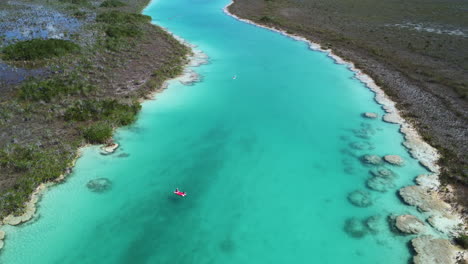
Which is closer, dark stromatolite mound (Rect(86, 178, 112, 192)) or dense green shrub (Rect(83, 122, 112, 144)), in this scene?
dark stromatolite mound (Rect(86, 178, 112, 192))

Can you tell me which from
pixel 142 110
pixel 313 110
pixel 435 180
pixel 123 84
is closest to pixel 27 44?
pixel 123 84

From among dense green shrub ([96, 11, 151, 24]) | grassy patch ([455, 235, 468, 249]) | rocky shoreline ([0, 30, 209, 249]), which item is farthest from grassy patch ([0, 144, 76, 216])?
dense green shrub ([96, 11, 151, 24])

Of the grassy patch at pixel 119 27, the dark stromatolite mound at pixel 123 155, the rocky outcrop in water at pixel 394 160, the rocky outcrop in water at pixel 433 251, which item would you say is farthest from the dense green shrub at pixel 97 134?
the grassy patch at pixel 119 27

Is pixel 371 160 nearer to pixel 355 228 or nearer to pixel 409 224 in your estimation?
pixel 409 224

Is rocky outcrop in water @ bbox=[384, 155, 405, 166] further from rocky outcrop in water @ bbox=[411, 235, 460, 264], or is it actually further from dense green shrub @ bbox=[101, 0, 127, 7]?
dense green shrub @ bbox=[101, 0, 127, 7]

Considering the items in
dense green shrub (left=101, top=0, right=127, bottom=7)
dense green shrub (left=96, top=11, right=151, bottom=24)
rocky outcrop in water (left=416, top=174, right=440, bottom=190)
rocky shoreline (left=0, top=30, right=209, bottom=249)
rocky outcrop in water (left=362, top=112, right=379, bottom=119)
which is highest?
dense green shrub (left=101, top=0, right=127, bottom=7)

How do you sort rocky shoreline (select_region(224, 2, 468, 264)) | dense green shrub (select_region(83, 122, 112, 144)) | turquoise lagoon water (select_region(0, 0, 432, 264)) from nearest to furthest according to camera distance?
rocky shoreline (select_region(224, 2, 468, 264)) < turquoise lagoon water (select_region(0, 0, 432, 264)) < dense green shrub (select_region(83, 122, 112, 144))

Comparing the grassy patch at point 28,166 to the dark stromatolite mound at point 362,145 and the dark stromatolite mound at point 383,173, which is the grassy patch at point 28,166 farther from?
the dark stromatolite mound at point 362,145
